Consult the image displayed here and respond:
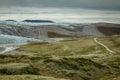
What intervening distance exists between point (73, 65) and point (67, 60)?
1.84 m

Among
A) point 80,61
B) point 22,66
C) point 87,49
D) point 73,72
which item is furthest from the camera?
point 87,49

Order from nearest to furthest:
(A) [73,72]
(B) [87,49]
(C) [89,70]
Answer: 1. (A) [73,72]
2. (C) [89,70]
3. (B) [87,49]

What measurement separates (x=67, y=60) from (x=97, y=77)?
501cm

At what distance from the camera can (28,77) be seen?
95.5 ft

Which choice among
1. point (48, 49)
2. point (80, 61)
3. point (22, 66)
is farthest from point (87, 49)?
point (22, 66)

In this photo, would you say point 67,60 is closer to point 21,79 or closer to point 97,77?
point 97,77

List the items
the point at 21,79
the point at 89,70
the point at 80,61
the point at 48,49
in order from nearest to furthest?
the point at 21,79 < the point at 89,70 < the point at 80,61 < the point at 48,49

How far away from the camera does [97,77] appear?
39219 mm

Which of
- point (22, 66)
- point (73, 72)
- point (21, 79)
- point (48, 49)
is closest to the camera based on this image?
point (21, 79)

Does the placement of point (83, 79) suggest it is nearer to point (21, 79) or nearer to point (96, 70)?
point (96, 70)

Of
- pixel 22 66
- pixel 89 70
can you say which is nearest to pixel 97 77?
pixel 89 70

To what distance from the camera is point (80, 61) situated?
43375 mm

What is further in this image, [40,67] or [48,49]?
[48,49]

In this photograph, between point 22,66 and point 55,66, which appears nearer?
point 22,66
